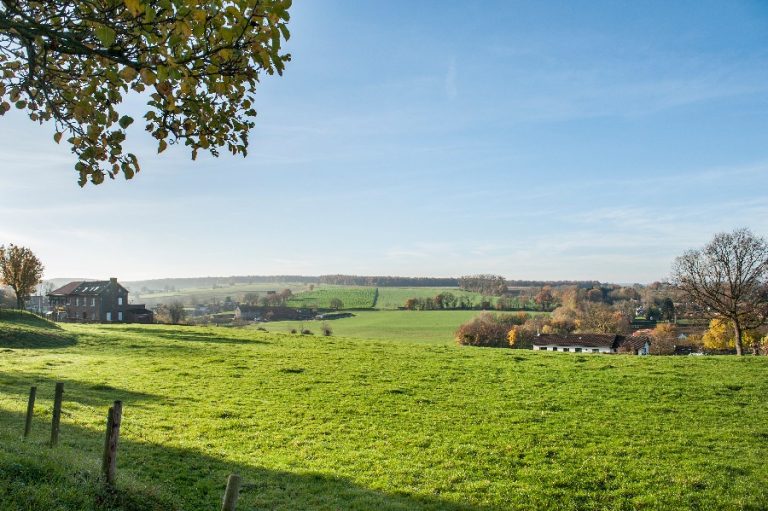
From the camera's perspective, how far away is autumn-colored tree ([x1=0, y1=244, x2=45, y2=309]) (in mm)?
61406

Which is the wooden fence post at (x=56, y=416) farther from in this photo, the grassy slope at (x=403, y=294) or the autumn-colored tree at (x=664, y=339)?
the grassy slope at (x=403, y=294)

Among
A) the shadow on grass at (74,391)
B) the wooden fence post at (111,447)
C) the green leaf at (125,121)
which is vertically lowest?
the shadow on grass at (74,391)

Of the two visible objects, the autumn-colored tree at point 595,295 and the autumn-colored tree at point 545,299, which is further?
the autumn-colored tree at point 595,295

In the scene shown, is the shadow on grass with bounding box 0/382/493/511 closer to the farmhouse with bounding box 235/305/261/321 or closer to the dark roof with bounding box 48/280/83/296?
the dark roof with bounding box 48/280/83/296

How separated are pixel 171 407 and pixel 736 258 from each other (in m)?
42.0

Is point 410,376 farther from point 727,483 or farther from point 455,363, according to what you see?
point 727,483

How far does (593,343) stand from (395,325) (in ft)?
111

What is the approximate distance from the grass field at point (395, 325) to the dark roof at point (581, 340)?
44.6 feet

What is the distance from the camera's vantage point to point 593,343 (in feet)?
221

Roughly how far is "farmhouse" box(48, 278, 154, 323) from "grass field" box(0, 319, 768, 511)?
2258 inches

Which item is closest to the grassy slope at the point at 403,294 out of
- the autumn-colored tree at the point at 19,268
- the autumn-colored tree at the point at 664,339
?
the autumn-colored tree at the point at 664,339

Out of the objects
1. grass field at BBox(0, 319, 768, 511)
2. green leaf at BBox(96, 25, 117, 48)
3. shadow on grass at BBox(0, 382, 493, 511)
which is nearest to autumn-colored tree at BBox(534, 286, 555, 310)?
grass field at BBox(0, 319, 768, 511)

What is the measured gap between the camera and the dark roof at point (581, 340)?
67.1 m

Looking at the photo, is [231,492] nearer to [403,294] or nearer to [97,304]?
[97,304]
